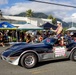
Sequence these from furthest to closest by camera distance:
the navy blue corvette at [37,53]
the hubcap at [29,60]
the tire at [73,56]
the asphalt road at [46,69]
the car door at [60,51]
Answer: the tire at [73,56] → the car door at [60,51] → the hubcap at [29,60] → the navy blue corvette at [37,53] → the asphalt road at [46,69]

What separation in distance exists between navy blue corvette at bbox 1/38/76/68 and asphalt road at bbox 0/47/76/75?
0.25 metres

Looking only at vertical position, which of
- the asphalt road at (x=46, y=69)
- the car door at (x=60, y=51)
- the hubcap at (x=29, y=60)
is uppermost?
the car door at (x=60, y=51)

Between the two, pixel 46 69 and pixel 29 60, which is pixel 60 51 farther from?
pixel 29 60

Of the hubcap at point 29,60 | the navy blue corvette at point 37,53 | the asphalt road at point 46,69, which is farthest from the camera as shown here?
the hubcap at point 29,60

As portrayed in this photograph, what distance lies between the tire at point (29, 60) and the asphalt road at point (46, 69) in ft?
0.57

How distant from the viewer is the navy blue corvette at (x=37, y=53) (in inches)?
286

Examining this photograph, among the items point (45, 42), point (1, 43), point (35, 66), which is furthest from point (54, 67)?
point (1, 43)

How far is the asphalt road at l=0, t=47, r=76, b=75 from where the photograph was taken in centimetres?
667

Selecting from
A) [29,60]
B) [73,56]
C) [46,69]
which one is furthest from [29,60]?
[73,56]

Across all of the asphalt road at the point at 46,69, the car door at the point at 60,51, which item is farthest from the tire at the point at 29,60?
the car door at the point at 60,51

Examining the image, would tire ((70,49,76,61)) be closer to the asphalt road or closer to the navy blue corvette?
the navy blue corvette

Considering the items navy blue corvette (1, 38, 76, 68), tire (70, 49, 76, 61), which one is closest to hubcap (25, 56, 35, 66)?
navy blue corvette (1, 38, 76, 68)

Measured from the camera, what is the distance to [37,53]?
7578mm

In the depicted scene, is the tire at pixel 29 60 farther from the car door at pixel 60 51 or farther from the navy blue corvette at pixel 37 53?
the car door at pixel 60 51
